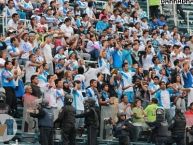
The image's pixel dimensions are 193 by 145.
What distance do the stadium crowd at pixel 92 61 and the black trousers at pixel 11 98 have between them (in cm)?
2

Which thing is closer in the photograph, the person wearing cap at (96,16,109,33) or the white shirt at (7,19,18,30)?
the white shirt at (7,19,18,30)

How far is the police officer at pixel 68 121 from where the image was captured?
77.4ft

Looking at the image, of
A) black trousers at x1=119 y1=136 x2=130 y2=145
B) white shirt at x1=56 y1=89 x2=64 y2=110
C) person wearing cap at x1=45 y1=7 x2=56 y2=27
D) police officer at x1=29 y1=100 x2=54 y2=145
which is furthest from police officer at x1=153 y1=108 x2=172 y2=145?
person wearing cap at x1=45 y1=7 x2=56 y2=27

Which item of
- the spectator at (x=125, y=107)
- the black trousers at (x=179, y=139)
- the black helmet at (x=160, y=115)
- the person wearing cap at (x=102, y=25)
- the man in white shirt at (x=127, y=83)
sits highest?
the person wearing cap at (x=102, y=25)

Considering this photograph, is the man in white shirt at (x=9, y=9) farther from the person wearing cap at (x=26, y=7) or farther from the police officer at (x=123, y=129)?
the police officer at (x=123, y=129)

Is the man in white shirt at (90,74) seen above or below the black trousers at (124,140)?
above

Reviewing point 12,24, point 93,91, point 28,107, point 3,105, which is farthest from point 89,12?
point 3,105

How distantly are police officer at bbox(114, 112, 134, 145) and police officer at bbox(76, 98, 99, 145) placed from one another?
68 centimetres

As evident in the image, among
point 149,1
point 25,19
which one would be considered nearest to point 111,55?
point 25,19

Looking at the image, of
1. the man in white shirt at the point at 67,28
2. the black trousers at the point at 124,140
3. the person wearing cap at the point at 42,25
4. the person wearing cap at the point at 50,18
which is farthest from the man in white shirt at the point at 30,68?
the person wearing cap at the point at 50,18

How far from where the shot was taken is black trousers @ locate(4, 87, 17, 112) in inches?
938

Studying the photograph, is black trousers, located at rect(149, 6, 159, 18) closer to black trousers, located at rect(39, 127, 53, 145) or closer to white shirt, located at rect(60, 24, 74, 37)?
white shirt, located at rect(60, 24, 74, 37)

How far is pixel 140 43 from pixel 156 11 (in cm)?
516

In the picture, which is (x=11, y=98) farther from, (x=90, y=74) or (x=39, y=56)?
(x=90, y=74)
